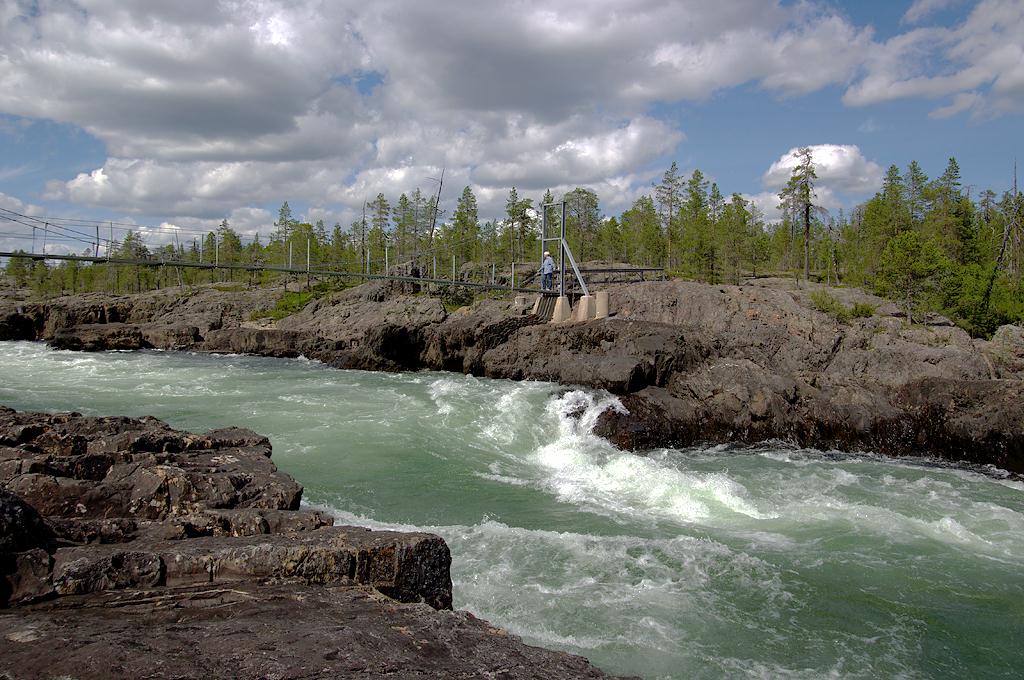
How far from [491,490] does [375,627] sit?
7605 mm

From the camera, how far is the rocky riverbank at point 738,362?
16484 mm

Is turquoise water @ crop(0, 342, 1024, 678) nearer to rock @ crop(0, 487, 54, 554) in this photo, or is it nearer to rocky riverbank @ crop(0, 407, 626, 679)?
rocky riverbank @ crop(0, 407, 626, 679)

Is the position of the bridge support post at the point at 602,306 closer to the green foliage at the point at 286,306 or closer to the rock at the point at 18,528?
the rock at the point at 18,528

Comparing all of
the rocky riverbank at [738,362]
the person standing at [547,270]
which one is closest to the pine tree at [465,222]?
the rocky riverbank at [738,362]

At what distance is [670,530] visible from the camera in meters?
9.51

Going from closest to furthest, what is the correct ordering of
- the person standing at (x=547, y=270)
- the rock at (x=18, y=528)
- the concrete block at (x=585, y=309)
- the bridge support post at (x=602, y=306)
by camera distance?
the rock at (x=18, y=528), the concrete block at (x=585, y=309), the bridge support post at (x=602, y=306), the person standing at (x=547, y=270)

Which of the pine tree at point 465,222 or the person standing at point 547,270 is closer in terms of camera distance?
the person standing at point 547,270

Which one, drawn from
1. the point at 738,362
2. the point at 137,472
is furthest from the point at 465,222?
the point at 137,472

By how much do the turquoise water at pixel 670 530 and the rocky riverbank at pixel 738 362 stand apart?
1126mm

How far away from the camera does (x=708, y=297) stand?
89.6 feet

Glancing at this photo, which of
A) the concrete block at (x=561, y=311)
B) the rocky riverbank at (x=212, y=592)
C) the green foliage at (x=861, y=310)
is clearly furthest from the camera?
the green foliage at (x=861, y=310)

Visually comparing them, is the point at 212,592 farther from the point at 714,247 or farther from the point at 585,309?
the point at 714,247

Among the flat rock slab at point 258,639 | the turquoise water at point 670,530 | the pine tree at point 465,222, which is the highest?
the pine tree at point 465,222

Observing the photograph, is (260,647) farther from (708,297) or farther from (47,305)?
(47,305)
